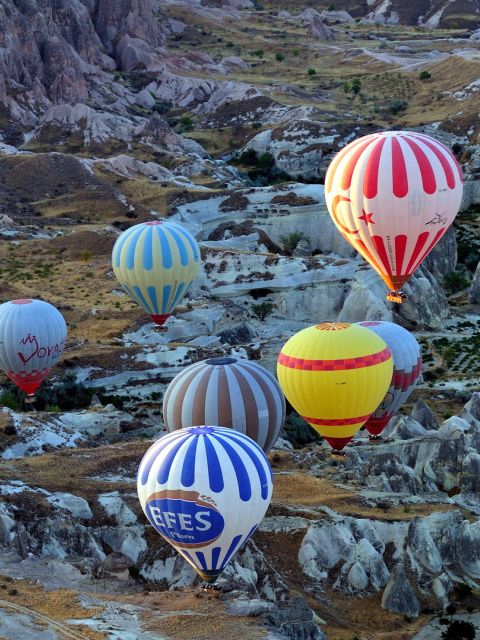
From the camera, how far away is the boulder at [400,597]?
34469 millimetres

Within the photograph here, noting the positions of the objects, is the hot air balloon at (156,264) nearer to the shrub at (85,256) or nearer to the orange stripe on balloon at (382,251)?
the orange stripe on balloon at (382,251)

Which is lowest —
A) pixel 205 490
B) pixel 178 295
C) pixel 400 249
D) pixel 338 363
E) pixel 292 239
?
pixel 292 239

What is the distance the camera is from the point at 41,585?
2938 cm

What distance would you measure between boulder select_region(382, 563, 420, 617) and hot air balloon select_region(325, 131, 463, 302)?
1218 centimetres

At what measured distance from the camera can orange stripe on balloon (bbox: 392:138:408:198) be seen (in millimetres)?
40125

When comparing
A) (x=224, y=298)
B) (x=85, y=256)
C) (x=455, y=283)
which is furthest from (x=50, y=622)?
(x=455, y=283)

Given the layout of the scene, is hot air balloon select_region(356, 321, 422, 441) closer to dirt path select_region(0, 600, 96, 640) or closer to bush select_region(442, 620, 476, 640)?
bush select_region(442, 620, 476, 640)

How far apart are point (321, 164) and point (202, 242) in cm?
2928

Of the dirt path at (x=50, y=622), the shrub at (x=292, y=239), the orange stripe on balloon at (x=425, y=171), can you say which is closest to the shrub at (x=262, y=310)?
the shrub at (x=292, y=239)

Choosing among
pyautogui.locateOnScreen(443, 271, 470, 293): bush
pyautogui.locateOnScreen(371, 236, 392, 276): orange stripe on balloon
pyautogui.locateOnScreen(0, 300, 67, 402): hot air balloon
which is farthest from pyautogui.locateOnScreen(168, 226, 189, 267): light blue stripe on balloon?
pyautogui.locateOnScreen(443, 271, 470, 293): bush

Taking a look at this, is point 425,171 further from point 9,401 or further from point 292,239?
point 292,239

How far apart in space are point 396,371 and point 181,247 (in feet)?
43.2

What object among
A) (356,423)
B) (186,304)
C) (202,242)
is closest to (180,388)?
(356,423)

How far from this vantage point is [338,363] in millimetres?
38406
